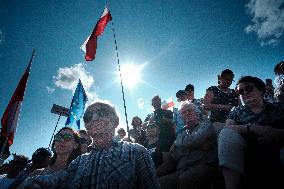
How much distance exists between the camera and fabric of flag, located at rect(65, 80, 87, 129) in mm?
11078

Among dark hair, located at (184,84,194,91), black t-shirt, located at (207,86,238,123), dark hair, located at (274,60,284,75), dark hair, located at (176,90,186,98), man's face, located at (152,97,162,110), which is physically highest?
dark hair, located at (184,84,194,91)

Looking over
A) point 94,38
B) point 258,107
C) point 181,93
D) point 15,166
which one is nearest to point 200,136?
point 258,107

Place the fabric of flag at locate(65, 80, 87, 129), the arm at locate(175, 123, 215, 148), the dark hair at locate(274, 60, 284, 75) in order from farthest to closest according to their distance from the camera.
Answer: the fabric of flag at locate(65, 80, 87, 129) → the dark hair at locate(274, 60, 284, 75) → the arm at locate(175, 123, 215, 148)

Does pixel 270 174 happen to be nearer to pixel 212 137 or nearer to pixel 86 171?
pixel 212 137

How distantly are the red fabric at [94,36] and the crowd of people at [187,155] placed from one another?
5.74m

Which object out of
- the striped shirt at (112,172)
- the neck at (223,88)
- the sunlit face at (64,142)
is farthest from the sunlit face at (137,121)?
the striped shirt at (112,172)

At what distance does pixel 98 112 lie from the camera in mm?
3410

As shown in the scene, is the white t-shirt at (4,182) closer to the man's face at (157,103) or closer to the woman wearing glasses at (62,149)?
the woman wearing glasses at (62,149)

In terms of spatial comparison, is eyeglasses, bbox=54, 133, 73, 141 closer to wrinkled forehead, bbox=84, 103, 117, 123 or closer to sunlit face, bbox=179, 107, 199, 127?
wrinkled forehead, bbox=84, 103, 117, 123

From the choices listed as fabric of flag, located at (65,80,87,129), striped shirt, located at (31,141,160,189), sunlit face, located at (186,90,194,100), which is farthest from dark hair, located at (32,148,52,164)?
sunlit face, located at (186,90,194,100)

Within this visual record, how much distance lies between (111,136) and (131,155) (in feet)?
1.72

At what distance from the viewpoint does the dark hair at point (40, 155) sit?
584cm

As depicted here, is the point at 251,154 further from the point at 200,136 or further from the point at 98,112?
the point at 98,112

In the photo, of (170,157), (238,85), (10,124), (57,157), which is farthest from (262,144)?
(10,124)
